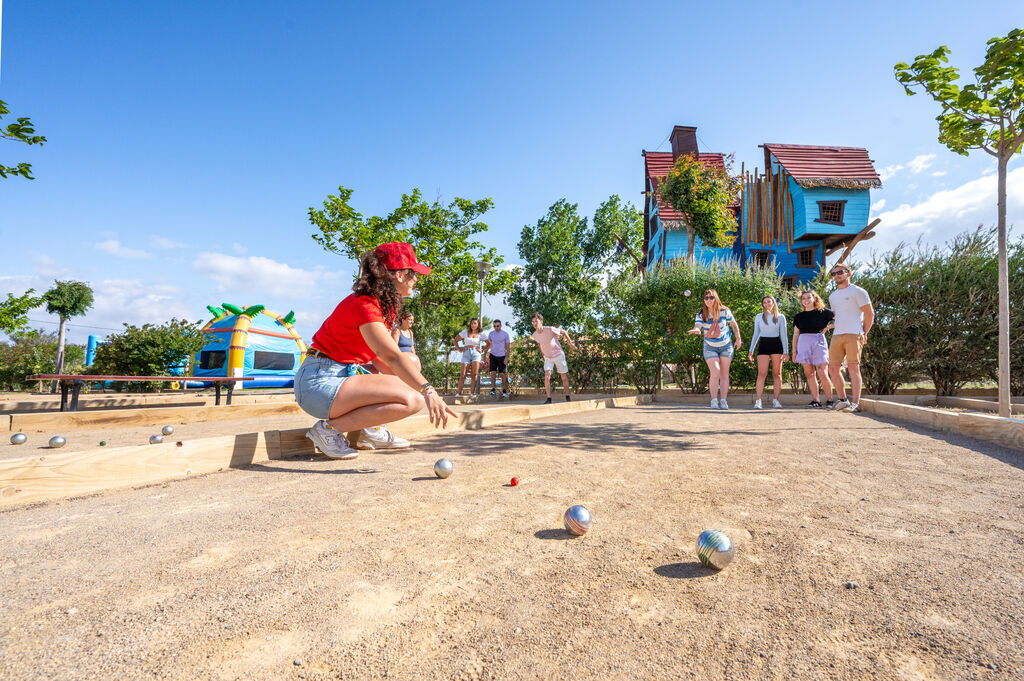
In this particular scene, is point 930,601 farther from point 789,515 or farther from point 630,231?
point 630,231

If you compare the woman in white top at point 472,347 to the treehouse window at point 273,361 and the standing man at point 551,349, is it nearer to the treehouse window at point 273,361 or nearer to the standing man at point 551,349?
the standing man at point 551,349

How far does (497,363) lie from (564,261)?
68.6 feet

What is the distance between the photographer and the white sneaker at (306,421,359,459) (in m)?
3.85

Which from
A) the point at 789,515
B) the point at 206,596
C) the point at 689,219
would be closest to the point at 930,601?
the point at 789,515

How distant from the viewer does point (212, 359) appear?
1560 cm

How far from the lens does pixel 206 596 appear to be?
159cm

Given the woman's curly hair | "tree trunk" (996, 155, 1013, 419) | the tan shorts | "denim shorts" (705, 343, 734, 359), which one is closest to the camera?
the woman's curly hair

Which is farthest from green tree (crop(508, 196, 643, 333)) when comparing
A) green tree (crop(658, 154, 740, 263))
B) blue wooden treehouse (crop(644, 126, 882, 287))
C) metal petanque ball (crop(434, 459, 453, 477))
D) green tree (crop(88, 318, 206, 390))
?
metal petanque ball (crop(434, 459, 453, 477))

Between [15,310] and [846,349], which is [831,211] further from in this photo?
[15,310]

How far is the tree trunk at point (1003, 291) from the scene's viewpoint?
534 centimetres

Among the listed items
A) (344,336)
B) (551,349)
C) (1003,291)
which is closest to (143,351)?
(551,349)

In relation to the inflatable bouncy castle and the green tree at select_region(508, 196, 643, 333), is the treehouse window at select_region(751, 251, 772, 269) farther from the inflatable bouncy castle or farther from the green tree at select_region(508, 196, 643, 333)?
the inflatable bouncy castle

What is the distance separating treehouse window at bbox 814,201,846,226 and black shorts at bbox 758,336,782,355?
1876cm

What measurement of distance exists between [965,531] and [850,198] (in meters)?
27.2
